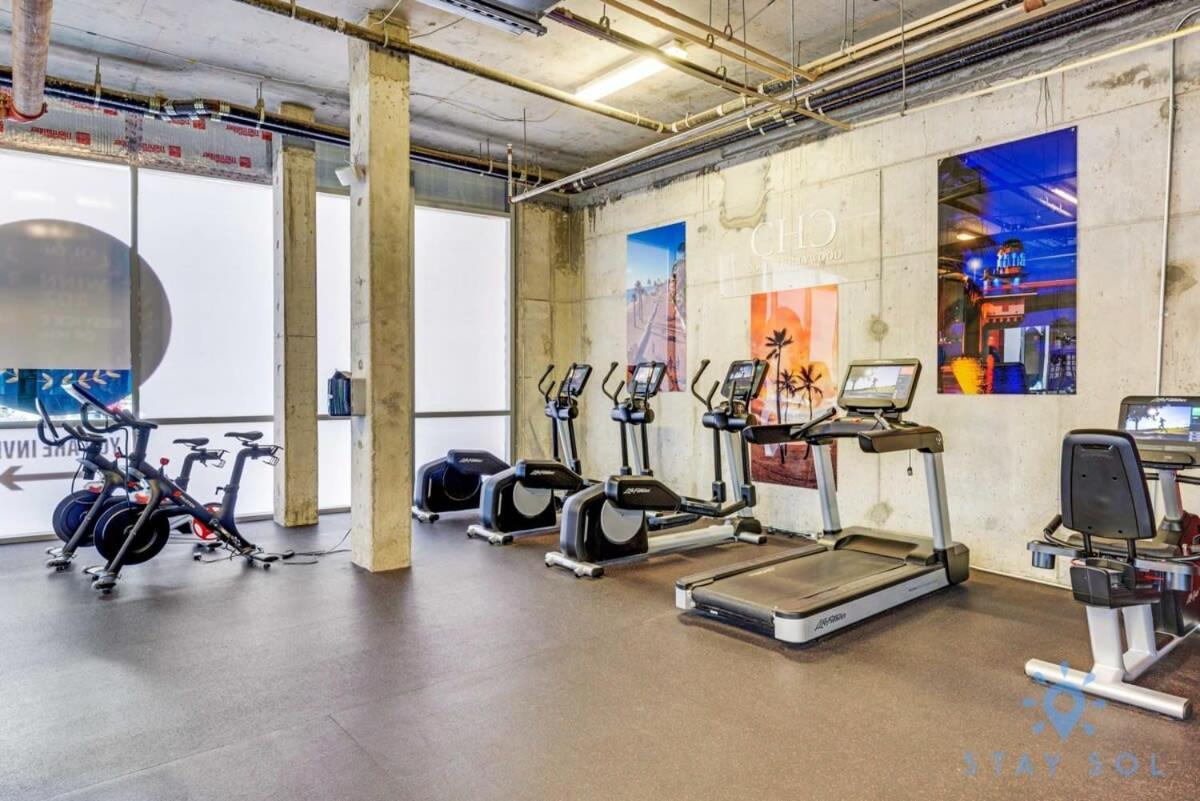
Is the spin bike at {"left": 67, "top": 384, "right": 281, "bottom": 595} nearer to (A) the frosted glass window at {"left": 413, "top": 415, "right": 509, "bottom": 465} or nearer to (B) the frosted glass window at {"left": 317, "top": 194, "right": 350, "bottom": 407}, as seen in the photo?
(B) the frosted glass window at {"left": 317, "top": 194, "right": 350, "bottom": 407}

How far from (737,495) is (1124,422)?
3.09m

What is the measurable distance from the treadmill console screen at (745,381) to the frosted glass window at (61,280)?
5651 mm

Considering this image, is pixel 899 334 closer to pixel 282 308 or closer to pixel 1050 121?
pixel 1050 121

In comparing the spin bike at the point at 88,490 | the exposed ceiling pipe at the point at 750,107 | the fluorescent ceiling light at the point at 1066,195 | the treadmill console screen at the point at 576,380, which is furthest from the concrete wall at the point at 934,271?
the spin bike at the point at 88,490

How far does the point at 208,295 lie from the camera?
704cm

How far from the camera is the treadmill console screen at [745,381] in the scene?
588 centimetres

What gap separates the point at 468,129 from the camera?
7.46 meters

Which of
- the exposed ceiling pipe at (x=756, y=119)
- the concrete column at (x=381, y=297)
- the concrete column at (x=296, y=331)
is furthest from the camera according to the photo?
the concrete column at (x=296, y=331)

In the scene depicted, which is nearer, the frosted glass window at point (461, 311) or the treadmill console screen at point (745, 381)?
the treadmill console screen at point (745, 381)

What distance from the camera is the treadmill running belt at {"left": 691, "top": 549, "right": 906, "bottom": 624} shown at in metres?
4.00

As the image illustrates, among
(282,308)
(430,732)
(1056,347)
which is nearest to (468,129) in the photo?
(282,308)

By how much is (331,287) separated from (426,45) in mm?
2940

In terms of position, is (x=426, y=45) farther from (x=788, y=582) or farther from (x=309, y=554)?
(x=788, y=582)

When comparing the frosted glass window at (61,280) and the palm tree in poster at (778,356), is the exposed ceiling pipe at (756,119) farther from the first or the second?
the frosted glass window at (61,280)
